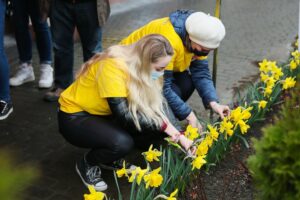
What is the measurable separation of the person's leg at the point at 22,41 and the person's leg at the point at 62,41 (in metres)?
0.44

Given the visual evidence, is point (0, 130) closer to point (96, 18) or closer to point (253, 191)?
point (96, 18)

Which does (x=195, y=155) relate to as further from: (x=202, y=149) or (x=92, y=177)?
(x=92, y=177)

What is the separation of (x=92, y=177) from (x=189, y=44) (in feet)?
3.32

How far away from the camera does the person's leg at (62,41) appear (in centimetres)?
382

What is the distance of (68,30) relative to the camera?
3.91m

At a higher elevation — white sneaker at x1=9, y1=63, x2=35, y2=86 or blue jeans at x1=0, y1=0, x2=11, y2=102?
blue jeans at x1=0, y1=0, x2=11, y2=102

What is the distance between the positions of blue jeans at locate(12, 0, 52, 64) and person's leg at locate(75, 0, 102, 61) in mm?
459

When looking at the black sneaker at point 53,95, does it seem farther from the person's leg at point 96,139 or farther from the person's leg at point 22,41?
the person's leg at point 96,139

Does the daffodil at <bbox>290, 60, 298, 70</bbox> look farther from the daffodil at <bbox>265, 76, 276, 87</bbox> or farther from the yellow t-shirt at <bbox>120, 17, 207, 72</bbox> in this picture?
the yellow t-shirt at <bbox>120, 17, 207, 72</bbox>

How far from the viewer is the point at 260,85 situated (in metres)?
3.78

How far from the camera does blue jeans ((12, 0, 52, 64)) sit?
419 cm

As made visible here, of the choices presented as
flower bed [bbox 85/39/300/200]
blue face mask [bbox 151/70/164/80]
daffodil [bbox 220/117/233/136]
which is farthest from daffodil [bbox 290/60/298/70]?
blue face mask [bbox 151/70/164/80]

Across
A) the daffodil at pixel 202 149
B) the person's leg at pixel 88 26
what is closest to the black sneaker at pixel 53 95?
the person's leg at pixel 88 26

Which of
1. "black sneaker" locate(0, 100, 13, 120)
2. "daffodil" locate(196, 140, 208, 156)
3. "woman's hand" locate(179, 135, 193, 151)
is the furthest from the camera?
"black sneaker" locate(0, 100, 13, 120)
